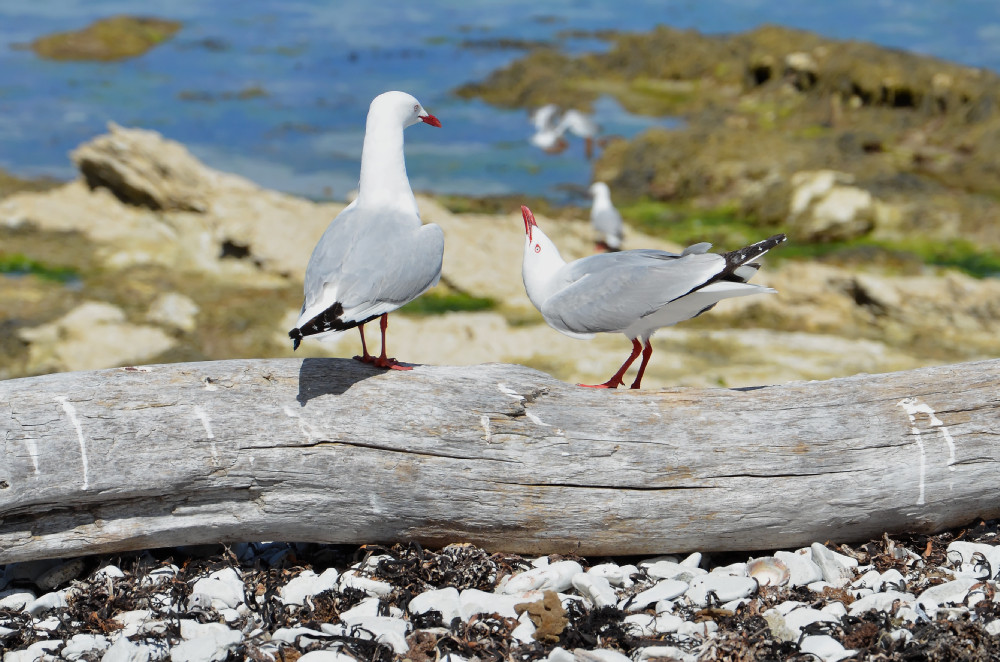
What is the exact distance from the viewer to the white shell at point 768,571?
4168 mm

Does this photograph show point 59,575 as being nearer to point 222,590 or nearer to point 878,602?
point 222,590

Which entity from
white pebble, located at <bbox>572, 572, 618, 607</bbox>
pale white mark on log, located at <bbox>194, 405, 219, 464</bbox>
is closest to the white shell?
white pebble, located at <bbox>572, 572, 618, 607</bbox>

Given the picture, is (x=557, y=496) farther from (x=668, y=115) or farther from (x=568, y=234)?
(x=668, y=115)

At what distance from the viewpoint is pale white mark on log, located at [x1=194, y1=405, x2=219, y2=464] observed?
4.14 meters

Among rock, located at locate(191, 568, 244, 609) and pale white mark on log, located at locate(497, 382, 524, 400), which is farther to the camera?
pale white mark on log, located at locate(497, 382, 524, 400)

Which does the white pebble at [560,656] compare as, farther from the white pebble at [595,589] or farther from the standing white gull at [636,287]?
the standing white gull at [636,287]

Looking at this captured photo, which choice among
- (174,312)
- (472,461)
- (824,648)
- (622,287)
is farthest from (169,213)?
(824,648)

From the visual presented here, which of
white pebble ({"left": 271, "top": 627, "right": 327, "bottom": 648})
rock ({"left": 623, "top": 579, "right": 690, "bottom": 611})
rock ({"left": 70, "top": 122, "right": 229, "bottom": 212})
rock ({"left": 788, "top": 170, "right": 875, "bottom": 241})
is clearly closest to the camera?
white pebble ({"left": 271, "top": 627, "right": 327, "bottom": 648})

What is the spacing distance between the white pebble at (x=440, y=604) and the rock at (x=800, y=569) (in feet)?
4.86

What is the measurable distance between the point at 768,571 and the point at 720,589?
0.31 m

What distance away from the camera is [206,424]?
417cm

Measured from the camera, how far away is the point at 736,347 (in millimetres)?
9664

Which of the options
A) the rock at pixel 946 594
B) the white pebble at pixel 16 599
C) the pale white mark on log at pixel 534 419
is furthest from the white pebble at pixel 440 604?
the rock at pixel 946 594

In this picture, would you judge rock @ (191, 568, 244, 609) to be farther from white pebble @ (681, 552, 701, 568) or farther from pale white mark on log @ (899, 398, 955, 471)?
pale white mark on log @ (899, 398, 955, 471)
